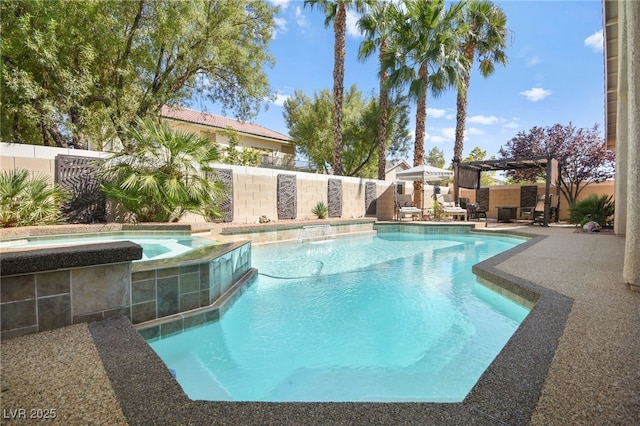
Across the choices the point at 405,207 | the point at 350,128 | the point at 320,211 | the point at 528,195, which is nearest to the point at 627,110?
the point at 405,207

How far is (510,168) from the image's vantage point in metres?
13.9

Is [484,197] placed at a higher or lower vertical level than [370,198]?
higher

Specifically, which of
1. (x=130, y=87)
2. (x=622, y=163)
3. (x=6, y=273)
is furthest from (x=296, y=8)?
(x=6, y=273)

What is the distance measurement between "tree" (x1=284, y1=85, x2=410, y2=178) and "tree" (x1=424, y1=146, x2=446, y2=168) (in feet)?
83.8

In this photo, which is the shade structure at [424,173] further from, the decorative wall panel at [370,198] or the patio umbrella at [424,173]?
the decorative wall panel at [370,198]

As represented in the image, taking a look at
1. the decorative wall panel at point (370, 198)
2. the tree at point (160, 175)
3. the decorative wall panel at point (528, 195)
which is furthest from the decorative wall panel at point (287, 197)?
the decorative wall panel at point (528, 195)

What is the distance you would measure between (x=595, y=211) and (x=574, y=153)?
336 inches

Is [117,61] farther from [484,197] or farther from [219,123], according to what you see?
[484,197]

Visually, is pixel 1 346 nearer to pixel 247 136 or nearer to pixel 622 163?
pixel 622 163

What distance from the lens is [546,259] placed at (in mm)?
4793

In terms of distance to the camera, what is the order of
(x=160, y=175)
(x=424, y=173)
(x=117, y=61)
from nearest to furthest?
(x=160, y=175) → (x=117, y=61) → (x=424, y=173)

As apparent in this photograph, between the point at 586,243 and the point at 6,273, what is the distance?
903cm

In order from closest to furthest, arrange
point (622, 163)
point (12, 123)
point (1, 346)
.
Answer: point (1, 346) → point (622, 163) → point (12, 123)

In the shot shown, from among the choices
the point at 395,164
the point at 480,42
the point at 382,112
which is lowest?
the point at 395,164
